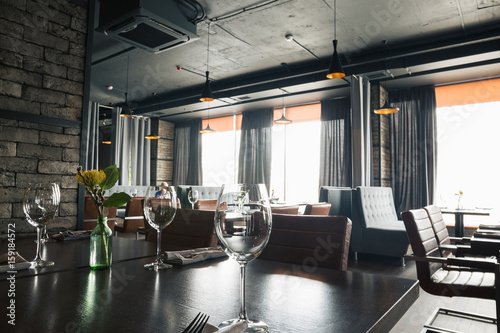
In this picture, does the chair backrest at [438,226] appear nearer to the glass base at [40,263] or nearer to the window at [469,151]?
the glass base at [40,263]

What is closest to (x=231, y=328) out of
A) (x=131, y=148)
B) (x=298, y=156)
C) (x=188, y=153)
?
(x=298, y=156)

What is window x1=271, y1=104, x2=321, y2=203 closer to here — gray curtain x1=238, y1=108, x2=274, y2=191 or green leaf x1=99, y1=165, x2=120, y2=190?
gray curtain x1=238, y1=108, x2=274, y2=191

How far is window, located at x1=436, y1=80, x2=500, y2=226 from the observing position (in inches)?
246

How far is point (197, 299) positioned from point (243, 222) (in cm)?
22

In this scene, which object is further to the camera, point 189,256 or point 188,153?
point 188,153

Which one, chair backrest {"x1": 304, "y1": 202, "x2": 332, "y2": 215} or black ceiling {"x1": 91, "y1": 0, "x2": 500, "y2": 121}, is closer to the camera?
chair backrest {"x1": 304, "y1": 202, "x2": 332, "y2": 215}

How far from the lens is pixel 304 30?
202 inches

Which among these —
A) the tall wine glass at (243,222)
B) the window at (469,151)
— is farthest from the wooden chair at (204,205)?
the window at (469,151)

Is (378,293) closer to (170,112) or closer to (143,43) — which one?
(143,43)

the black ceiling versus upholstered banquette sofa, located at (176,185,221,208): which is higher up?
the black ceiling

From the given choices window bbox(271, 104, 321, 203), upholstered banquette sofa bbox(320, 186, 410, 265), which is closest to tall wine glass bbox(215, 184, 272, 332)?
upholstered banquette sofa bbox(320, 186, 410, 265)

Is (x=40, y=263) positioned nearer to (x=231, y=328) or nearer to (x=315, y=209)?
(x=231, y=328)

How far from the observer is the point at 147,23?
3.50 meters

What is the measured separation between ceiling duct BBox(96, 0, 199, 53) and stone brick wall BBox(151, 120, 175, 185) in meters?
6.89
